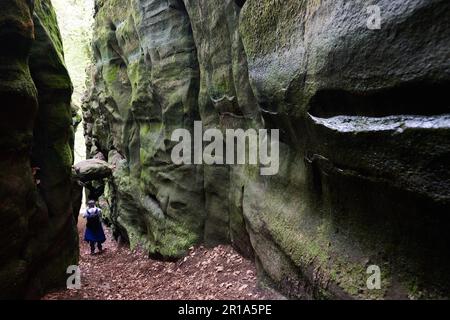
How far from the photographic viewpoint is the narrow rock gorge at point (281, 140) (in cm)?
358

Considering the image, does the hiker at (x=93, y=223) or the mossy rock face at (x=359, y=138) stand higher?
the mossy rock face at (x=359, y=138)

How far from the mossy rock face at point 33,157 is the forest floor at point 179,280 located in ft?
3.41

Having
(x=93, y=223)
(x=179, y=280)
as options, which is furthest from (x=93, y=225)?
(x=179, y=280)

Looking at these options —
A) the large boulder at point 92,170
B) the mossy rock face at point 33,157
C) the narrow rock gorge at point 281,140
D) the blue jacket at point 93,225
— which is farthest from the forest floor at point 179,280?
the large boulder at point 92,170

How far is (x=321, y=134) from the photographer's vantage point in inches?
194

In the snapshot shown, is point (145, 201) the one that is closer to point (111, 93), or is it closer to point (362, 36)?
point (111, 93)

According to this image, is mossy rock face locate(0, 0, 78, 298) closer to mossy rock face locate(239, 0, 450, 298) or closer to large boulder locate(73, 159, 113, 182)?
mossy rock face locate(239, 0, 450, 298)

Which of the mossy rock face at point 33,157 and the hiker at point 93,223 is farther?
the hiker at point 93,223

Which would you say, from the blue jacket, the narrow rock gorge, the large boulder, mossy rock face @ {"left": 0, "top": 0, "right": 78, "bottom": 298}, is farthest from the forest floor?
the large boulder

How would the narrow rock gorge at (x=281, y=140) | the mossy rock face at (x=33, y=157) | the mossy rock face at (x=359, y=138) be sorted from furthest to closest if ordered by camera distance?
the mossy rock face at (x=33, y=157) < the narrow rock gorge at (x=281, y=140) < the mossy rock face at (x=359, y=138)

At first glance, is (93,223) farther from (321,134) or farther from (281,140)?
(321,134)

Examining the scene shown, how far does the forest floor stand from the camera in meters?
7.47

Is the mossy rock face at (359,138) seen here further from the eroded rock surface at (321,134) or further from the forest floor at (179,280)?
the forest floor at (179,280)

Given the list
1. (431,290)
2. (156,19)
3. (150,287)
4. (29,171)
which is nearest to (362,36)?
(431,290)
